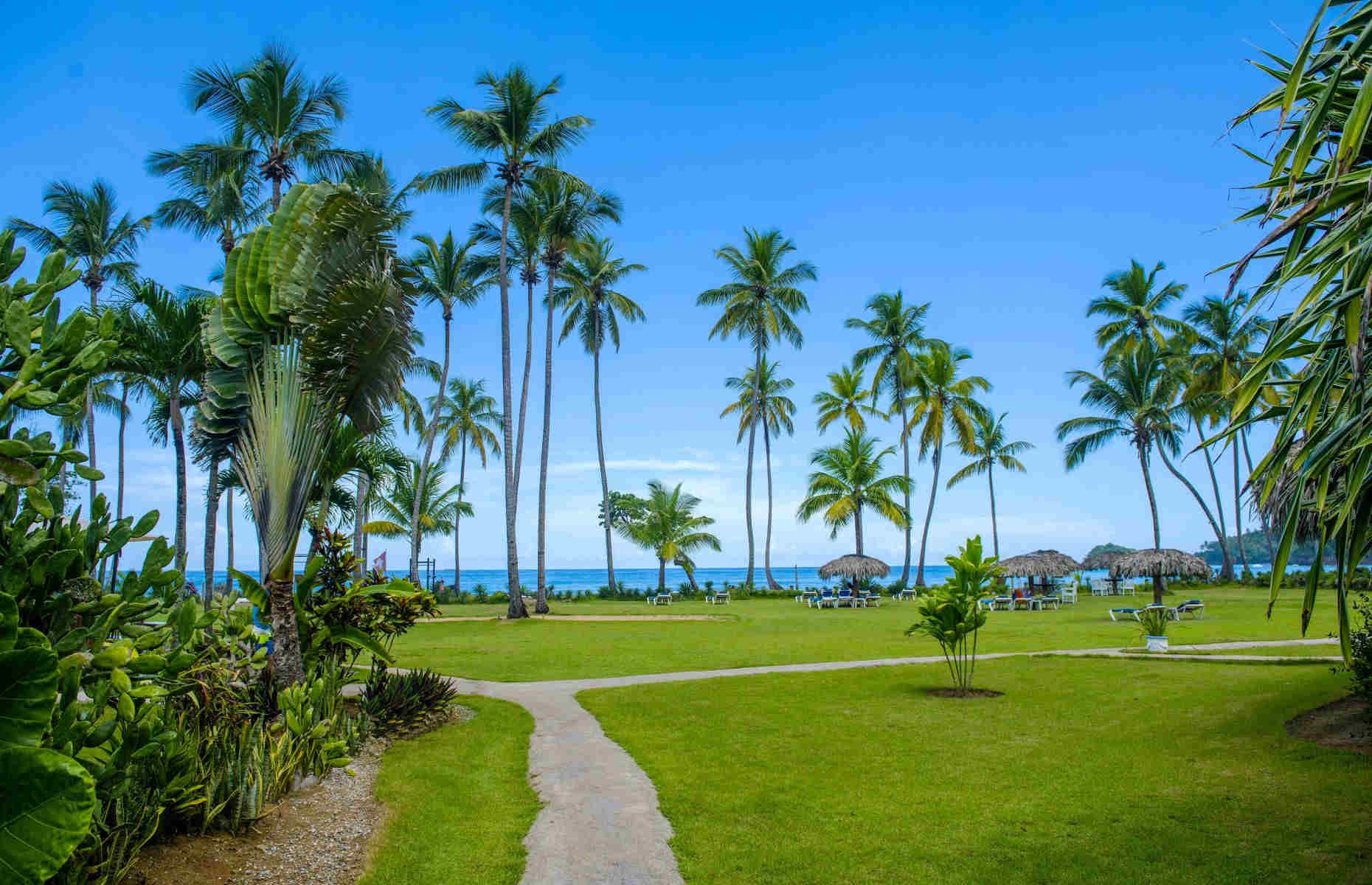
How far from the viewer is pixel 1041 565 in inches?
1297

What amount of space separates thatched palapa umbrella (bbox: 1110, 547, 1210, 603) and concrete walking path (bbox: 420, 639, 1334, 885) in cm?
2168

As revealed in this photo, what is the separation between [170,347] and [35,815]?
1667 centimetres

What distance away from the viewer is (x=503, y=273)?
1053 inches

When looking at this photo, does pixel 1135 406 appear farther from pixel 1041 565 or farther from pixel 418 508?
pixel 418 508

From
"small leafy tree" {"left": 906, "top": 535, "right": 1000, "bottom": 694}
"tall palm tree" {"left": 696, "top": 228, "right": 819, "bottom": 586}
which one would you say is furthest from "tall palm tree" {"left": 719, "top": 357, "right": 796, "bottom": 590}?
"small leafy tree" {"left": 906, "top": 535, "right": 1000, "bottom": 694}

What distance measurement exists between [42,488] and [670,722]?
718 cm

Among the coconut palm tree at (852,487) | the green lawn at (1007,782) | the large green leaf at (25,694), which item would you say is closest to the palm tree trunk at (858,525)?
the coconut palm tree at (852,487)

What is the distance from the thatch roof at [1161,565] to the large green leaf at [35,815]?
2838 cm

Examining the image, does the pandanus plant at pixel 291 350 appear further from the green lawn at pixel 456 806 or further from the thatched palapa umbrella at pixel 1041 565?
the thatched palapa umbrella at pixel 1041 565

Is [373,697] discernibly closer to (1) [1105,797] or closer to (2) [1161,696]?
(1) [1105,797]

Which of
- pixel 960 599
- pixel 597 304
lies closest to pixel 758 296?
pixel 597 304

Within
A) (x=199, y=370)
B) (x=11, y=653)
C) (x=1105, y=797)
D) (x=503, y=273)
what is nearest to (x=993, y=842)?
(x=1105, y=797)

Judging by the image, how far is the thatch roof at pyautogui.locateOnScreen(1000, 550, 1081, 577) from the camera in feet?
107

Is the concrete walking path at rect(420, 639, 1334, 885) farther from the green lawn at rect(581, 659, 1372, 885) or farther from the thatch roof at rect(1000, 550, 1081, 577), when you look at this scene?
the thatch roof at rect(1000, 550, 1081, 577)
